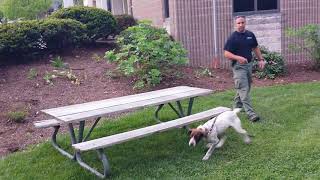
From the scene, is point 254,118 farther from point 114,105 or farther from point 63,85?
point 63,85

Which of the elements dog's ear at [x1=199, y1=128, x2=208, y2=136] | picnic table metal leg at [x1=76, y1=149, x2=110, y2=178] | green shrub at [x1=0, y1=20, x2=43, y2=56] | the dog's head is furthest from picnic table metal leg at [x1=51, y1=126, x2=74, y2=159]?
green shrub at [x1=0, y1=20, x2=43, y2=56]

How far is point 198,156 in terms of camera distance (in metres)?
5.95

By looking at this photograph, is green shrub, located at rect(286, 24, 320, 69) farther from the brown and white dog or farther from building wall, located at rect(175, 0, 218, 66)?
the brown and white dog

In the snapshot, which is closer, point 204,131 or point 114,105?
point 204,131

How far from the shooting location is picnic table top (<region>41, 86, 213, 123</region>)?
5.60m

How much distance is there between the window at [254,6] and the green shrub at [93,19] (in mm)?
3311

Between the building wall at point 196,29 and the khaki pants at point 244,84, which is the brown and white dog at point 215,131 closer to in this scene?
the khaki pants at point 244,84

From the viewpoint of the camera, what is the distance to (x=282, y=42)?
12.0 m

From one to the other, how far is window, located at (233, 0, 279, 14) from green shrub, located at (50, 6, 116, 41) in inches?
130

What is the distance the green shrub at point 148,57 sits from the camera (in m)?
9.34

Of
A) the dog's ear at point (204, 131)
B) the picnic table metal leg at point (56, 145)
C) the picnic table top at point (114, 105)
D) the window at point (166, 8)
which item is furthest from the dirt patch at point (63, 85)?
the dog's ear at point (204, 131)

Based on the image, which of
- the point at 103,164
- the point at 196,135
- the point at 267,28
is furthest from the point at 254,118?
the point at 267,28

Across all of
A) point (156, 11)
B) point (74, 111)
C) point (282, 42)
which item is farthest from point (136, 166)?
point (156, 11)

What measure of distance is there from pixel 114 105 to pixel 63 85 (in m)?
3.49
